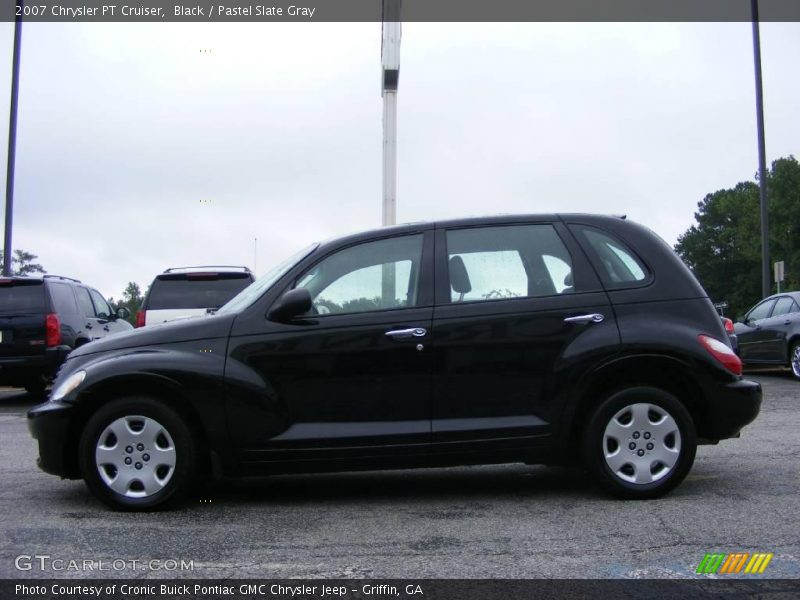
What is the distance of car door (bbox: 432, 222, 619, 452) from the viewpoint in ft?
17.5

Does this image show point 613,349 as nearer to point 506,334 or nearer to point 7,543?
point 506,334

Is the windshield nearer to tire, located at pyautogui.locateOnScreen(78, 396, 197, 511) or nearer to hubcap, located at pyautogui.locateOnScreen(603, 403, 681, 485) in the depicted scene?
tire, located at pyautogui.locateOnScreen(78, 396, 197, 511)

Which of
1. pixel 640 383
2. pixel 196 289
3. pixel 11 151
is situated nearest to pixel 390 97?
pixel 196 289

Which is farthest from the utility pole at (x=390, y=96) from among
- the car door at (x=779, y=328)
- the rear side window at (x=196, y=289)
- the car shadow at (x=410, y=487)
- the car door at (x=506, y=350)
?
the car door at (x=506, y=350)

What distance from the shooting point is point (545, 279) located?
219 inches

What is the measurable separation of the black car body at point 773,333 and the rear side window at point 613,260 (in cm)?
920

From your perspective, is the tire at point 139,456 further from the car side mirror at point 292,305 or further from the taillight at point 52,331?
the taillight at point 52,331

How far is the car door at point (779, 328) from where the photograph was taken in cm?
1396

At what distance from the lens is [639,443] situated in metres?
5.35

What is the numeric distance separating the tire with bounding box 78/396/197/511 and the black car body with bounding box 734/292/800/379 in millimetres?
11037

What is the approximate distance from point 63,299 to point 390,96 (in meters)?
6.59
